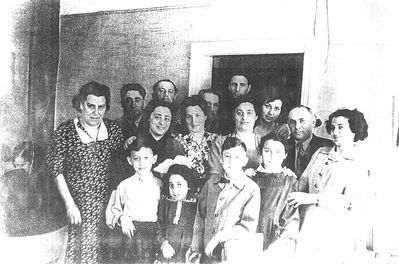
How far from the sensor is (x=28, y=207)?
220 centimetres

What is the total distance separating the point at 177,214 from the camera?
208cm

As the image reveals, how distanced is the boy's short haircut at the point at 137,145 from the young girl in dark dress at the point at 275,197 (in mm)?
486

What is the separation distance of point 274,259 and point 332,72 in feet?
2.42

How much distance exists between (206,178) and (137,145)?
0.33m

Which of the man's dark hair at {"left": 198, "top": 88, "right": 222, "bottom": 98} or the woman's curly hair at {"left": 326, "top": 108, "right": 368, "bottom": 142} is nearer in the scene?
the woman's curly hair at {"left": 326, "top": 108, "right": 368, "bottom": 142}

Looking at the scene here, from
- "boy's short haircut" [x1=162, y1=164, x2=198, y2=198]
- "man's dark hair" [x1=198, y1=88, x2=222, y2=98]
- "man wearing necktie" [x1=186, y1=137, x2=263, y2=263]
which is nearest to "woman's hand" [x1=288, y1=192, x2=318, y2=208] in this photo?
"man wearing necktie" [x1=186, y1=137, x2=263, y2=263]

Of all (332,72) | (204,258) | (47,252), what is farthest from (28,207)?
(332,72)

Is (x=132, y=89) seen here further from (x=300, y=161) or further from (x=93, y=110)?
(x=300, y=161)

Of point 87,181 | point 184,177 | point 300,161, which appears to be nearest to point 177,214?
point 184,177

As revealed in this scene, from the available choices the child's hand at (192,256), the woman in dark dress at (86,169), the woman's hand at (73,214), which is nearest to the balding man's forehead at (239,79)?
the woman in dark dress at (86,169)

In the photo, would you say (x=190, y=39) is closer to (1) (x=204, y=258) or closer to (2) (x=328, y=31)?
(2) (x=328, y=31)

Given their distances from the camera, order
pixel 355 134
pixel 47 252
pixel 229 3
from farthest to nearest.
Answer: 1. pixel 47 252
2. pixel 229 3
3. pixel 355 134

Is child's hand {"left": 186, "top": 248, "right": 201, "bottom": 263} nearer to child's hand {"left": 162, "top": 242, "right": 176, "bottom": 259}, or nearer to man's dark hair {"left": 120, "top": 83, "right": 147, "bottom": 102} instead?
child's hand {"left": 162, "top": 242, "right": 176, "bottom": 259}

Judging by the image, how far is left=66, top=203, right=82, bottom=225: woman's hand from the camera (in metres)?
2.19
